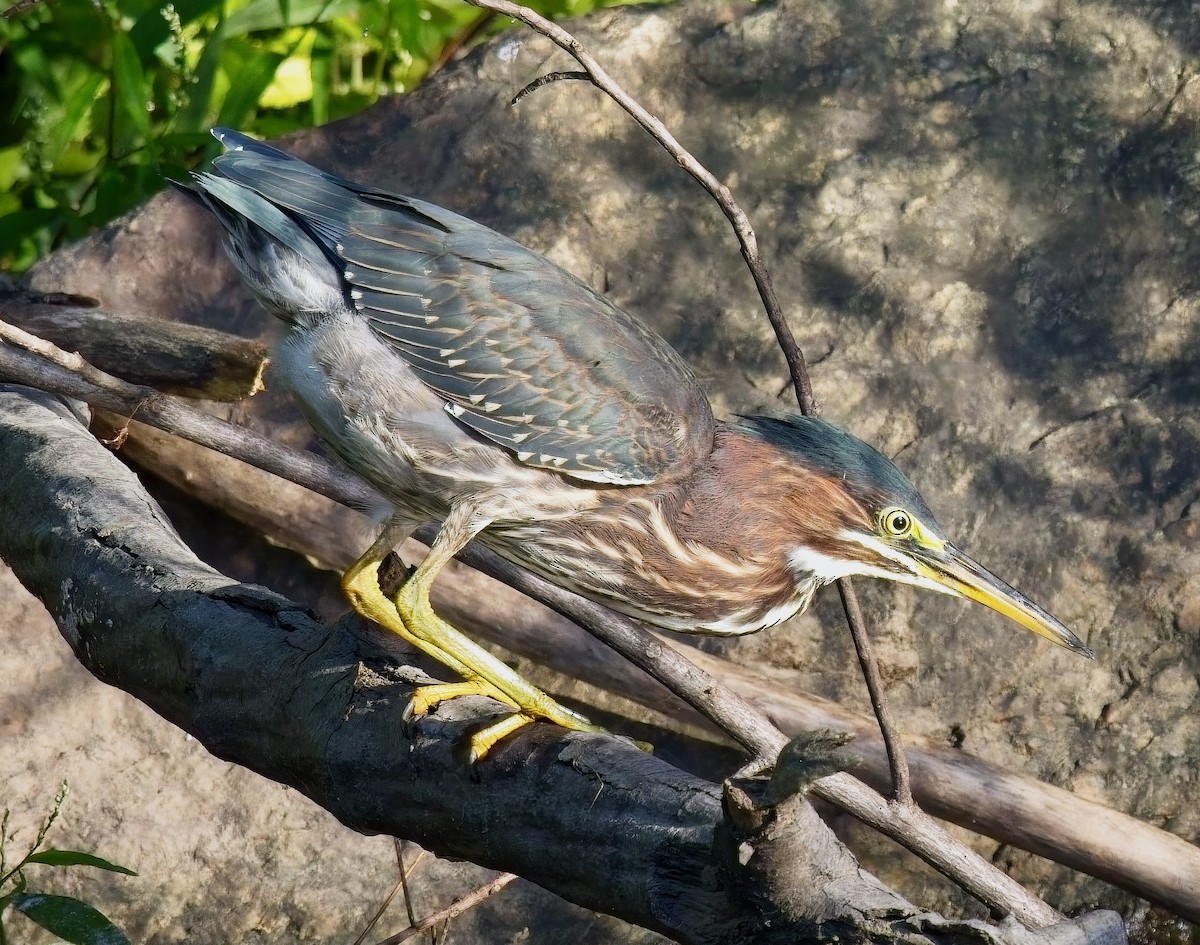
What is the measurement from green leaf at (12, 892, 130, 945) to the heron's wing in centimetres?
120

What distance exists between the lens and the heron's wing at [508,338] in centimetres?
285

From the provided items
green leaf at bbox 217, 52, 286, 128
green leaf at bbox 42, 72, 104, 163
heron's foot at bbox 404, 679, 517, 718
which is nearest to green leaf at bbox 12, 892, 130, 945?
heron's foot at bbox 404, 679, 517, 718

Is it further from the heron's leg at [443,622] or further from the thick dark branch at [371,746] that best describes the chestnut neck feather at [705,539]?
the thick dark branch at [371,746]

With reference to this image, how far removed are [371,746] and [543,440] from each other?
838 millimetres

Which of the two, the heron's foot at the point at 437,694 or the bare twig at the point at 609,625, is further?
the bare twig at the point at 609,625

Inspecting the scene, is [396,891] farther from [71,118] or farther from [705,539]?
[71,118]

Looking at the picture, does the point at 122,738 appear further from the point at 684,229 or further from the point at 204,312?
the point at 684,229

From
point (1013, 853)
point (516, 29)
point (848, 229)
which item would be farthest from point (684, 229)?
point (1013, 853)

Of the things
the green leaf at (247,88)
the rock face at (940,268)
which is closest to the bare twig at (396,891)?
the rock face at (940,268)

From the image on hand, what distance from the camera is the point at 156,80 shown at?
5.14 m

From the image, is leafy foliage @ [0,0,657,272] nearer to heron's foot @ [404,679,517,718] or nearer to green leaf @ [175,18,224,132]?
green leaf @ [175,18,224,132]

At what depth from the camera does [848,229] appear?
4.23 meters

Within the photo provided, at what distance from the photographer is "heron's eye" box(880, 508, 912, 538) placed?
2844 mm

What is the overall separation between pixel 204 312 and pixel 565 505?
1.77 metres
